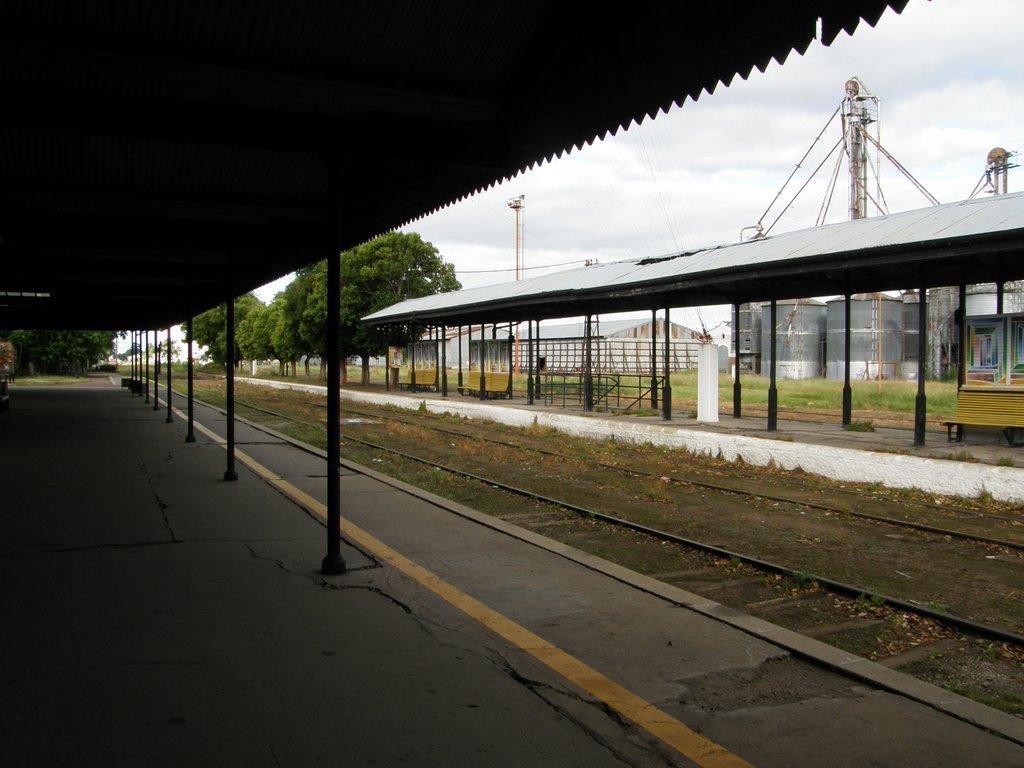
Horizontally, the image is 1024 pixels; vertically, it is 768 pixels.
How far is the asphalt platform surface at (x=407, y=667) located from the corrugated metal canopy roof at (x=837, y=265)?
7.63m

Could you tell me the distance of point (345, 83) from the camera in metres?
5.55

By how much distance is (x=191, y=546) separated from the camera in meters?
6.86

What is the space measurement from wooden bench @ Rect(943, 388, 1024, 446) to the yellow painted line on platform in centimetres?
961

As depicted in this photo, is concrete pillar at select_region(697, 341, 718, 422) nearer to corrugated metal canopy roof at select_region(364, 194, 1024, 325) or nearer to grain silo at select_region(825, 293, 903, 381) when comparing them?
corrugated metal canopy roof at select_region(364, 194, 1024, 325)

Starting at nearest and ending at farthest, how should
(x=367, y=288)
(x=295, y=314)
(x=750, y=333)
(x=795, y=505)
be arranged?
(x=795, y=505)
(x=367, y=288)
(x=295, y=314)
(x=750, y=333)

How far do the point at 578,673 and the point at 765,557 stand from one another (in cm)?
358

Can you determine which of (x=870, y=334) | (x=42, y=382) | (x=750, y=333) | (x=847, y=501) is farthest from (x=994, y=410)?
(x=42, y=382)

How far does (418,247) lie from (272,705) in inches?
1598

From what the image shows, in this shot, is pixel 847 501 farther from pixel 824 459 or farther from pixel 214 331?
pixel 214 331

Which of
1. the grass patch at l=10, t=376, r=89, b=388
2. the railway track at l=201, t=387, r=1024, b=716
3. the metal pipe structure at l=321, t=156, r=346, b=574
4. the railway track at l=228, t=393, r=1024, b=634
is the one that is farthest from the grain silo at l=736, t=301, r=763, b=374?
the metal pipe structure at l=321, t=156, r=346, b=574

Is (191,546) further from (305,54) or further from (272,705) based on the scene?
(305,54)

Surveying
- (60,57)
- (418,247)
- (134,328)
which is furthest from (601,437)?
(418,247)

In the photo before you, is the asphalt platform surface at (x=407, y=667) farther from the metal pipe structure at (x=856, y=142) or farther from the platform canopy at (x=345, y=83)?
the metal pipe structure at (x=856, y=142)

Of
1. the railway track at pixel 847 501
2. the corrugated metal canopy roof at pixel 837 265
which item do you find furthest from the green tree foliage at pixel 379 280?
the railway track at pixel 847 501
